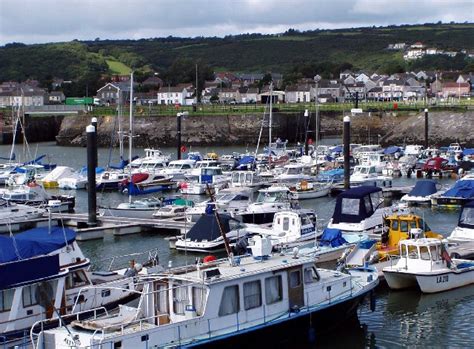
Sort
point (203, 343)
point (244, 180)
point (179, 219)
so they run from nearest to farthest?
1. point (203, 343)
2. point (179, 219)
3. point (244, 180)

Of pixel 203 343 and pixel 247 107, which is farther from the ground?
pixel 247 107

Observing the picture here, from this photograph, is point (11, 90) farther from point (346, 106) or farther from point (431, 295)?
point (431, 295)

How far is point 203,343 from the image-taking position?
774 inches

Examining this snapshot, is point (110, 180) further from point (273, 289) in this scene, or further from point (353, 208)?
point (273, 289)

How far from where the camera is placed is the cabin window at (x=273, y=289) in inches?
840

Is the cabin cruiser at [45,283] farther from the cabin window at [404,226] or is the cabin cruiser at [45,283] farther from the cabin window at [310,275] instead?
the cabin window at [404,226]

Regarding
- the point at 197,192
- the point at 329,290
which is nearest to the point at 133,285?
the point at 329,290

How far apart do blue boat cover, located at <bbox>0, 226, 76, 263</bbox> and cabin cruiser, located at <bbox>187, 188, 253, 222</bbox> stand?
13618 mm

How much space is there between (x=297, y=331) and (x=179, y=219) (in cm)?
1978

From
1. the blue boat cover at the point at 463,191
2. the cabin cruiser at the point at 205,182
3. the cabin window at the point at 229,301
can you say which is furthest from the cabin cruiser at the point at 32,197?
the cabin window at the point at 229,301

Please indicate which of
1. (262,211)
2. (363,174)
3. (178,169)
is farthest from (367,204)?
(178,169)

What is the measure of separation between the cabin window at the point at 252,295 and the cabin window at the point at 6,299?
5328 mm

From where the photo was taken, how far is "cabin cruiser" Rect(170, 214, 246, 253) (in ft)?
110

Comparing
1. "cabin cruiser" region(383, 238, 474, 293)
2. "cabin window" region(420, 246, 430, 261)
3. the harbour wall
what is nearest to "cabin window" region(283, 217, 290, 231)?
"cabin cruiser" region(383, 238, 474, 293)
